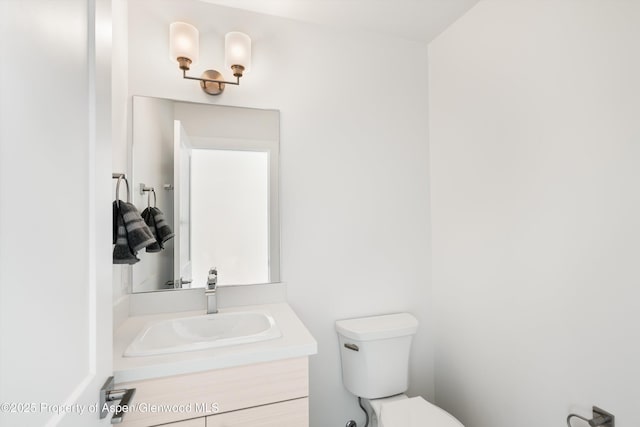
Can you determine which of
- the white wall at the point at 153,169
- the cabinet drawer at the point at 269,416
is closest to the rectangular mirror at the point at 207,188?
the white wall at the point at 153,169

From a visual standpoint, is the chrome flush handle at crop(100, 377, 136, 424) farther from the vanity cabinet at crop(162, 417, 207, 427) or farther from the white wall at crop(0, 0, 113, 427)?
the vanity cabinet at crop(162, 417, 207, 427)

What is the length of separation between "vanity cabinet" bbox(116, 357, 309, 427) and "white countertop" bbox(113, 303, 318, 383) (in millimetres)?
26

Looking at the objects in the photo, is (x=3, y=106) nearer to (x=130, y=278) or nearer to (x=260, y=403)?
(x=260, y=403)

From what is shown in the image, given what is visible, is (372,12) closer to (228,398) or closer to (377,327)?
(377,327)

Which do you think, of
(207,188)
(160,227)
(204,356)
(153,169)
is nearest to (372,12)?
(207,188)

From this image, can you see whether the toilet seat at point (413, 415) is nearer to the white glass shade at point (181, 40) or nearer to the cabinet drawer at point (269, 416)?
the cabinet drawer at point (269, 416)

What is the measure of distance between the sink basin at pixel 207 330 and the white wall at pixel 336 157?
32cm

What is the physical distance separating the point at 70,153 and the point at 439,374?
2.10 meters

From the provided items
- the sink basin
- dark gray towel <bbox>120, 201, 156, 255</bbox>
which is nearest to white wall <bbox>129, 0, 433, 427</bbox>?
the sink basin

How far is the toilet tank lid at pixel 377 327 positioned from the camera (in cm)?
158

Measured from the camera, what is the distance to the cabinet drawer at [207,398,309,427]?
102 cm

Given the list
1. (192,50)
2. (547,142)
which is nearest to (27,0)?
(192,50)

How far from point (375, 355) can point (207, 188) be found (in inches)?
48.4

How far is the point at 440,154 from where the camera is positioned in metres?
1.88
